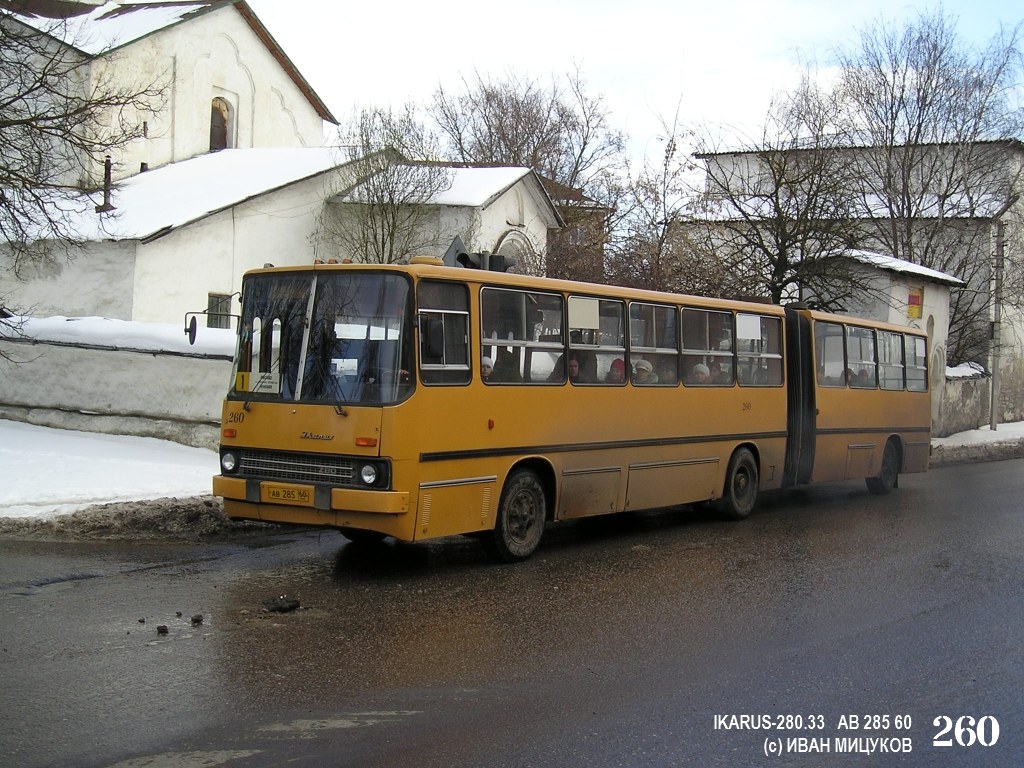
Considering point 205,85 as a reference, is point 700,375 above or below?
below

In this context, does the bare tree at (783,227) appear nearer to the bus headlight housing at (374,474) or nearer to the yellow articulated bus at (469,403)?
the yellow articulated bus at (469,403)

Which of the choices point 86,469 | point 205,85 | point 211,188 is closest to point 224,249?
point 211,188

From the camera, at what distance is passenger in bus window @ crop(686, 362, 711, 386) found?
12805mm

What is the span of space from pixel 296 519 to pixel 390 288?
2.15 m

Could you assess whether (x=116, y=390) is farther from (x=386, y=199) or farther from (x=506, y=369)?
(x=386, y=199)

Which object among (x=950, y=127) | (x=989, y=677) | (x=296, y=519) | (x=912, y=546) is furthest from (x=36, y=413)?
(x=950, y=127)

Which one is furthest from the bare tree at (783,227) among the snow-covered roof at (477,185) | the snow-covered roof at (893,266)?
the snow-covered roof at (477,185)

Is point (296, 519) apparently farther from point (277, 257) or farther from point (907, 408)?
point (277, 257)

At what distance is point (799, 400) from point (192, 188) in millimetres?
19309

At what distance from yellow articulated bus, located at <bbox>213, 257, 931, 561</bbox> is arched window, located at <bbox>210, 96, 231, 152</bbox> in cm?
2601

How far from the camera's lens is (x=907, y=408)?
1822 centimetres

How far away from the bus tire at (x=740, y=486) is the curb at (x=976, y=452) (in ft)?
38.5

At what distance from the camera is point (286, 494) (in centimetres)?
900

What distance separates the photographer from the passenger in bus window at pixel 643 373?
11797mm
